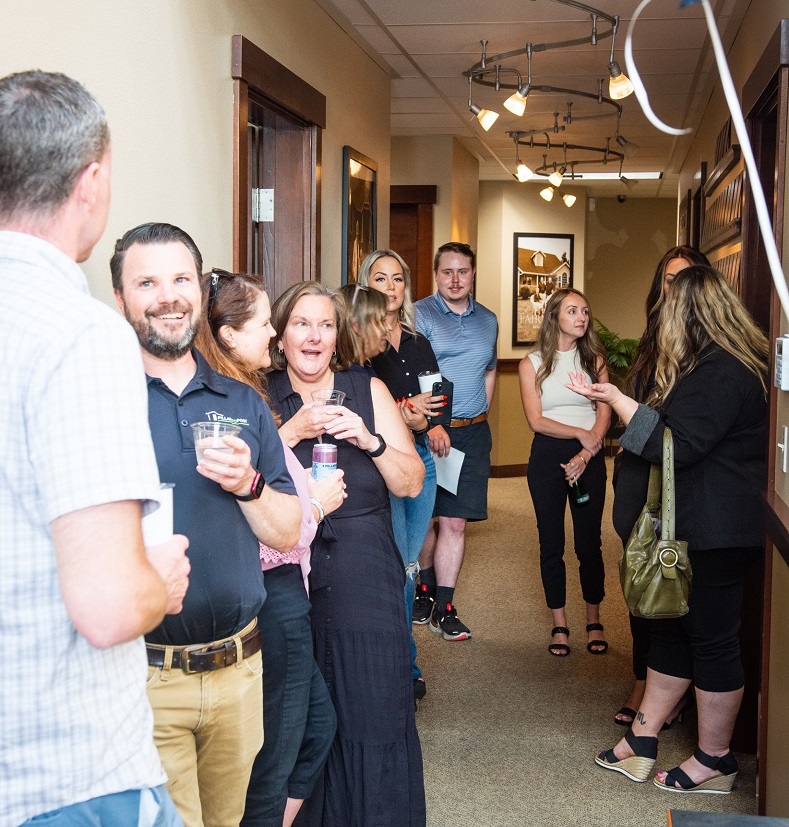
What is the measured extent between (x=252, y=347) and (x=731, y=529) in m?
1.60

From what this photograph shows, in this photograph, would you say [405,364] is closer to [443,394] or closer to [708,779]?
[443,394]

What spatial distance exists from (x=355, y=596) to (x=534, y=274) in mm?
8655

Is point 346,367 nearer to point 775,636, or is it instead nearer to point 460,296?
point 775,636

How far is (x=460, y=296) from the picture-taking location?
5.14 m

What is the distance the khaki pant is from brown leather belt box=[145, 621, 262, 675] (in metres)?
0.01

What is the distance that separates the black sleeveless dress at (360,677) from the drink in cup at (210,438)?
0.95 meters

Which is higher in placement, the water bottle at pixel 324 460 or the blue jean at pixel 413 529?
the water bottle at pixel 324 460

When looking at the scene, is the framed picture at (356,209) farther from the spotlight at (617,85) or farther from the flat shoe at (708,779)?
the flat shoe at (708,779)

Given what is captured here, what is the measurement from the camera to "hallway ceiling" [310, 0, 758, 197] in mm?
4703

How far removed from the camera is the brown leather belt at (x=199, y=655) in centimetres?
185

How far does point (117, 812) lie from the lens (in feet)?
4.08

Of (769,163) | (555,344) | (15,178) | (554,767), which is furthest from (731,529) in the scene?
(15,178)

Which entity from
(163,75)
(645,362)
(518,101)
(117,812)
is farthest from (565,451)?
(117,812)

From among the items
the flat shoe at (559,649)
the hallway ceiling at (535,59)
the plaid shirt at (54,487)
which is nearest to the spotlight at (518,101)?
the hallway ceiling at (535,59)
